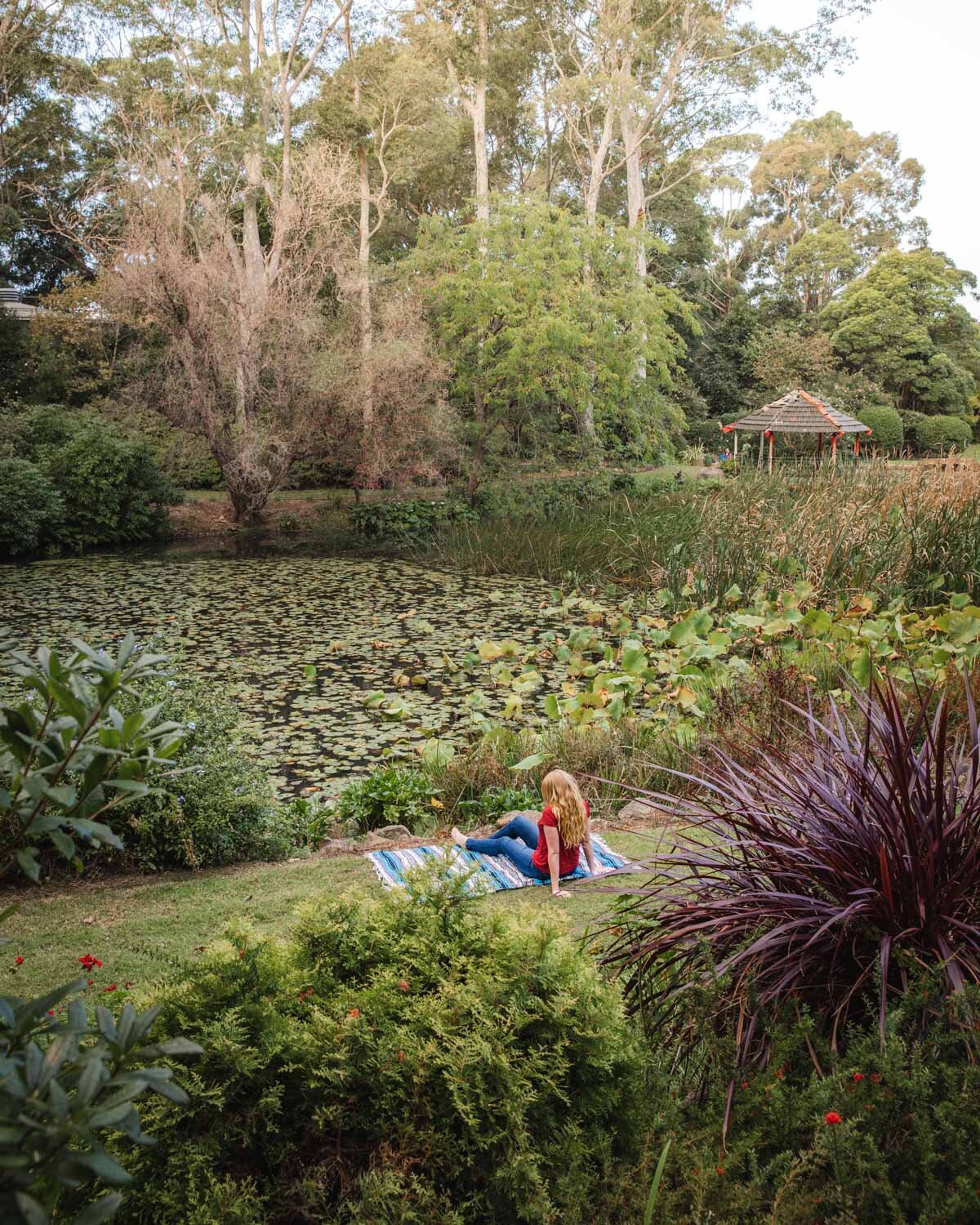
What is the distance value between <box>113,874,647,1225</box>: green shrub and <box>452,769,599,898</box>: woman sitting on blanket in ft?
5.97

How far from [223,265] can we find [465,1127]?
1403 centimetres

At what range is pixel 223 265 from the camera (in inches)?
544

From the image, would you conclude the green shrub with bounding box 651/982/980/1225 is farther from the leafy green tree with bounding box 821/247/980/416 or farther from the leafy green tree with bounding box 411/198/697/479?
the leafy green tree with bounding box 821/247/980/416

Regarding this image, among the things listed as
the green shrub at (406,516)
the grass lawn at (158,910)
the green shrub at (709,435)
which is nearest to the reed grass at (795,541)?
the green shrub at (406,516)

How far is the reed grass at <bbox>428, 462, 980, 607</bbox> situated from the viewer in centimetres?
817

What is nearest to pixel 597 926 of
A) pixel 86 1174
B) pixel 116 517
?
pixel 86 1174

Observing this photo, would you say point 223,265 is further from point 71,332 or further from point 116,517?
point 71,332

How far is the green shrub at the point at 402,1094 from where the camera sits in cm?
160

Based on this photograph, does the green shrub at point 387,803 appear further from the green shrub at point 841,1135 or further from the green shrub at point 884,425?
the green shrub at point 884,425

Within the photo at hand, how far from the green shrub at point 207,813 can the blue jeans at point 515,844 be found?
0.94 metres

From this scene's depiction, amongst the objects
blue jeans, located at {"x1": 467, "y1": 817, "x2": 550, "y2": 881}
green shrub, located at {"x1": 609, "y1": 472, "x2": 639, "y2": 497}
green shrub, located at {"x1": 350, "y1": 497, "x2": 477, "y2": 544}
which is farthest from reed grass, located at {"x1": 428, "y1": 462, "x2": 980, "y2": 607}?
blue jeans, located at {"x1": 467, "y1": 817, "x2": 550, "y2": 881}

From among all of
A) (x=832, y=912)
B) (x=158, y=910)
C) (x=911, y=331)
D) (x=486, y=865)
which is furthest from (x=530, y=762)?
(x=911, y=331)

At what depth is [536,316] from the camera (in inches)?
602

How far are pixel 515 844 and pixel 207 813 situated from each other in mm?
1368
